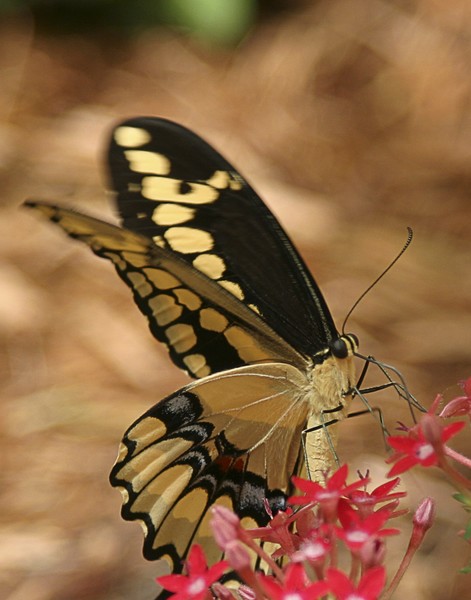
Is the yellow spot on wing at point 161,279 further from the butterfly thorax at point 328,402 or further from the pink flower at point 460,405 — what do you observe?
the pink flower at point 460,405

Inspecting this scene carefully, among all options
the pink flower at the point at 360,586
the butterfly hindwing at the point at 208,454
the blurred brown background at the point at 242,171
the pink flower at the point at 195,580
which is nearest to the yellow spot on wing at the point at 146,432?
the butterfly hindwing at the point at 208,454

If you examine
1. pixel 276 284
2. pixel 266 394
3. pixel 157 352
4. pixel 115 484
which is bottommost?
pixel 157 352

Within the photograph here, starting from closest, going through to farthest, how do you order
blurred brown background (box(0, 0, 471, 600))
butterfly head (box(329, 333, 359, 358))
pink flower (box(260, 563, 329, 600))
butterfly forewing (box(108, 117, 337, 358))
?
pink flower (box(260, 563, 329, 600)), butterfly head (box(329, 333, 359, 358)), butterfly forewing (box(108, 117, 337, 358)), blurred brown background (box(0, 0, 471, 600))

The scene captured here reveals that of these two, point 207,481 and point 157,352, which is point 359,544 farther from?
point 157,352

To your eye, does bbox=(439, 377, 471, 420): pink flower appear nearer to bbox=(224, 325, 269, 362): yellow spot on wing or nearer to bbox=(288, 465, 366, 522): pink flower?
bbox=(288, 465, 366, 522): pink flower

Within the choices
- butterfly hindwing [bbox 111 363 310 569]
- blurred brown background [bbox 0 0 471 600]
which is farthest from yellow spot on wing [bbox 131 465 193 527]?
blurred brown background [bbox 0 0 471 600]

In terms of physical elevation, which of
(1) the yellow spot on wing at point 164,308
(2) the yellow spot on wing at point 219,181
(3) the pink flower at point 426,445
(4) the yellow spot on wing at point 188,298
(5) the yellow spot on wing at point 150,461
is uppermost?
(2) the yellow spot on wing at point 219,181

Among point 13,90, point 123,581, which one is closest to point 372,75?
point 13,90
